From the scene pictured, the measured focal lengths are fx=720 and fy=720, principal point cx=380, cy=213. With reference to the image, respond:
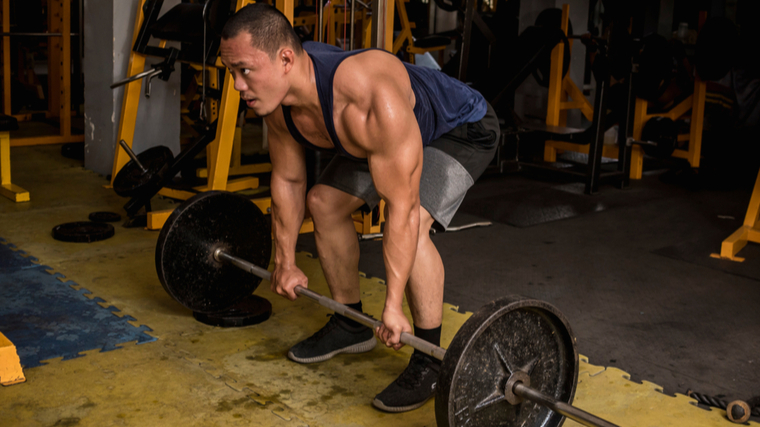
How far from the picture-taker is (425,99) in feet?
5.71

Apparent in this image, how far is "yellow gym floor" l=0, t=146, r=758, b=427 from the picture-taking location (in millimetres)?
1711

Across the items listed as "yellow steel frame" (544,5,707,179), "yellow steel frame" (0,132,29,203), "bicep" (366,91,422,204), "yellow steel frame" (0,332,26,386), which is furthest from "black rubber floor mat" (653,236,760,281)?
"yellow steel frame" (0,132,29,203)

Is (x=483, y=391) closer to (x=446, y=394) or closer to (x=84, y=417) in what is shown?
(x=446, y=394)

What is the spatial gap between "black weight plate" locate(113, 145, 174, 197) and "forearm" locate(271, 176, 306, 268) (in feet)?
4.85

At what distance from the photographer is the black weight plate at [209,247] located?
2072mm

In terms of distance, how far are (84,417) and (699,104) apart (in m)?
4.36

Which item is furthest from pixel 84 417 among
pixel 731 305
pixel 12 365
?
pixel 731 305

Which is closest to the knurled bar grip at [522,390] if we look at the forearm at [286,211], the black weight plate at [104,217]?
the forearm at [286,211]

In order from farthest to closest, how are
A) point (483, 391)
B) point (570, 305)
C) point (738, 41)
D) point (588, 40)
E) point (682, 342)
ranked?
point (588, 40) → point (738, 41) → point (570, 305) → point (682, 342) → point (483, 391)

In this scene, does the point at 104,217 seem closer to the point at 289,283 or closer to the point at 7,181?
the point at 7,181

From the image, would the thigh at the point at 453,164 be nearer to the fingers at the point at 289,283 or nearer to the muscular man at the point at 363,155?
the muscular man at the point at 363,155

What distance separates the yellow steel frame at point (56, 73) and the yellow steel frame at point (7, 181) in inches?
52.6

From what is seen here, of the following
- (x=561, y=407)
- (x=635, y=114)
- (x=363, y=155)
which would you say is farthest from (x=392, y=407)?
(x=635, y=114)

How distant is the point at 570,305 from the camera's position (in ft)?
8.32
